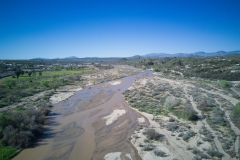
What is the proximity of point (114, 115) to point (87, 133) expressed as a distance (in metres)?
6.74

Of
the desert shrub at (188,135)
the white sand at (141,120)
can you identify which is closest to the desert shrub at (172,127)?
the desert shrub at (188,135)

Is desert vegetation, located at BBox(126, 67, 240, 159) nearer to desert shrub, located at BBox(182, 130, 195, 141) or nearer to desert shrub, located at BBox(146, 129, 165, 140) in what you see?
desert shrub, located at BBox(182, 130, 195, 141)

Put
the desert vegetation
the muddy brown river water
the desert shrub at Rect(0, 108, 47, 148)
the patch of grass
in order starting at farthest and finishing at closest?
1. the desert shrub at Rect(0, 108, 47, 148)
2. the muddy brown river water
3. the desert vegetation
4. the patch of grass

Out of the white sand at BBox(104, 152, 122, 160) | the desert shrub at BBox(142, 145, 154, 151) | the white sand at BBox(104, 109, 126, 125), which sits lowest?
the white sand at BBox(104, 109, 126, 125)

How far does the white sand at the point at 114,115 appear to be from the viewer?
2242 centimetres

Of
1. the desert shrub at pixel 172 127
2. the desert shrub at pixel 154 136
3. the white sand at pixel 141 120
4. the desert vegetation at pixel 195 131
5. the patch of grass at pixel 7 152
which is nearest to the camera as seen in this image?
the patch of grass at pixel 7 152

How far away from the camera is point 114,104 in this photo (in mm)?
31250

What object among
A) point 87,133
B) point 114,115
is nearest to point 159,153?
point 87,133

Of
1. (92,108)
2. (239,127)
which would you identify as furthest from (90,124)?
(239,127)

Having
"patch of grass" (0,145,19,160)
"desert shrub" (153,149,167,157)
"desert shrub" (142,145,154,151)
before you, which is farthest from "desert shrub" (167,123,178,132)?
"patch of grass" (0,145,19,160)

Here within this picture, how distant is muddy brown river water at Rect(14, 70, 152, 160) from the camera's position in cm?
1475

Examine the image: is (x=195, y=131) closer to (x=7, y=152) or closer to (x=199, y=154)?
(x=199, y=154)

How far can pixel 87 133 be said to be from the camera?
1906 cm

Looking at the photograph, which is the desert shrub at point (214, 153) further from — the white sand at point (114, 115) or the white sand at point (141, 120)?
the white sand at point (114, 115)
